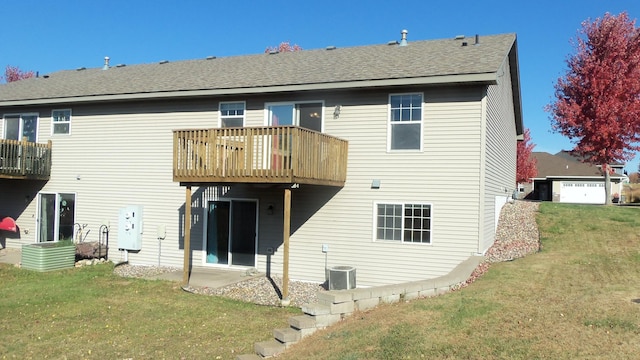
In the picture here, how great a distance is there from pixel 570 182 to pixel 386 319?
3497 centimetres

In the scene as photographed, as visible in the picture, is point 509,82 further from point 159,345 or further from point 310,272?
point 159,345

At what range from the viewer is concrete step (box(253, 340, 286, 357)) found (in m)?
6.89

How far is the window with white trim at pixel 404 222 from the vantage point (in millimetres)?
11906

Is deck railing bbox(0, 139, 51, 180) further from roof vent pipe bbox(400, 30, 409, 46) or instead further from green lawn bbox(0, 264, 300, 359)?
roof vent pipe bbox(400, 30, 409, 46)

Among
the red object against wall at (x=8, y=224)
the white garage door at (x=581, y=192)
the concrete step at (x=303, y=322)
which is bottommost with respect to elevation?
the concrete step at (x=303, y=322)

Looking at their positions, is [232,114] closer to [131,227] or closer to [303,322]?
[131,227]

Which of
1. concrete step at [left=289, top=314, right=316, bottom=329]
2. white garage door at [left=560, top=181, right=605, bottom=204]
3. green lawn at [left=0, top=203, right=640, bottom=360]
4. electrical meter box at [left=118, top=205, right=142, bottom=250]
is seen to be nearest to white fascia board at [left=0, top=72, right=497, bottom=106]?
electrical meter box at [left=118, top=205, right=142, bottom=250]

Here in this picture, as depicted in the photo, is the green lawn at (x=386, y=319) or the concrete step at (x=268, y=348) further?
the concrete step at (x=268, y=348)

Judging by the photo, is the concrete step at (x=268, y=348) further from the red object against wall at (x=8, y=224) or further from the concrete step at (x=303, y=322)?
the red object against wall at (x=8, y=224)

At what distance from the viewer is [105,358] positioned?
275 inches

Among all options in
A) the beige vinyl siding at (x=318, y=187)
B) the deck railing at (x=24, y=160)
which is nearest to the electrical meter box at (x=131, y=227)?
the beige vinyl siding at (x=318, y=187)

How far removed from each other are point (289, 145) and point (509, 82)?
31.3 feet

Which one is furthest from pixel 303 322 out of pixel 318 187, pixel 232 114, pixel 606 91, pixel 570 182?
pixel 570 182

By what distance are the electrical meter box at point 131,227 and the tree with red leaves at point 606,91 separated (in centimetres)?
1803
